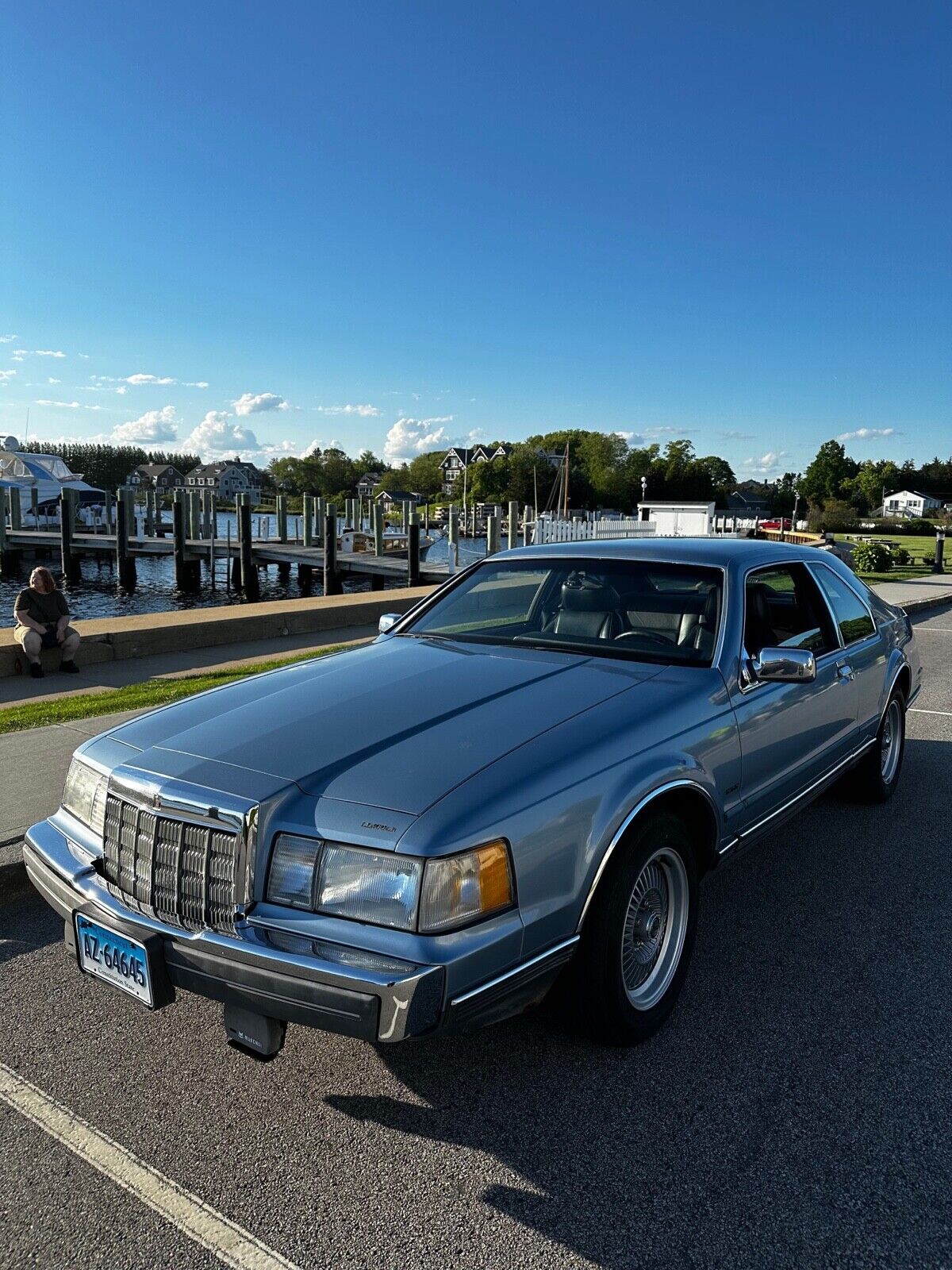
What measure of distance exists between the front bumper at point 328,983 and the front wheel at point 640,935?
18 centimetres

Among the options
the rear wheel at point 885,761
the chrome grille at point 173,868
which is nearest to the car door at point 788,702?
the rear wheel at point 885,761

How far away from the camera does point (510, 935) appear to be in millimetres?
2424

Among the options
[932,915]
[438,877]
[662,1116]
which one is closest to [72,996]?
[438,877]

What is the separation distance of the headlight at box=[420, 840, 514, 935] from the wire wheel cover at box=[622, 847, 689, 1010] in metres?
0.72

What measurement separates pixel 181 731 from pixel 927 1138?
2546 mm

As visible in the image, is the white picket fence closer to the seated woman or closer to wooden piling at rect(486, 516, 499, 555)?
wooden piling at rect(486, 516, 499, 555)

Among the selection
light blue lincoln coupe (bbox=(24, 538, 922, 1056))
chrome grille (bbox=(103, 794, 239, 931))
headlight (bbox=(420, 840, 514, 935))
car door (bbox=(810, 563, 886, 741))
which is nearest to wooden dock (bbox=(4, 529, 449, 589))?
car door (bbox=(810, 563, 886, 741))

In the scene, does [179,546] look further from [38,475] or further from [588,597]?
[38,475]

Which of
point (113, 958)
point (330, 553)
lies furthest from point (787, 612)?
point (330, 553)

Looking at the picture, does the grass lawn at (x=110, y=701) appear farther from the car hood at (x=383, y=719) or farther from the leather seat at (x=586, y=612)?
the car hood at (x=383, y=719)

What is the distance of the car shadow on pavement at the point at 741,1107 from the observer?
2.26 meters

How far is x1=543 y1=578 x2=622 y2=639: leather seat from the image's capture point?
401cm

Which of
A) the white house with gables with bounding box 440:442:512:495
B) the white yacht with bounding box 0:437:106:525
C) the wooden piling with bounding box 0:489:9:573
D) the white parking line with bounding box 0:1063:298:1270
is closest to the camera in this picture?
the white parking line with bounding box 0:1063:298:1270

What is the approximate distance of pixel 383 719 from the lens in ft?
9.86
